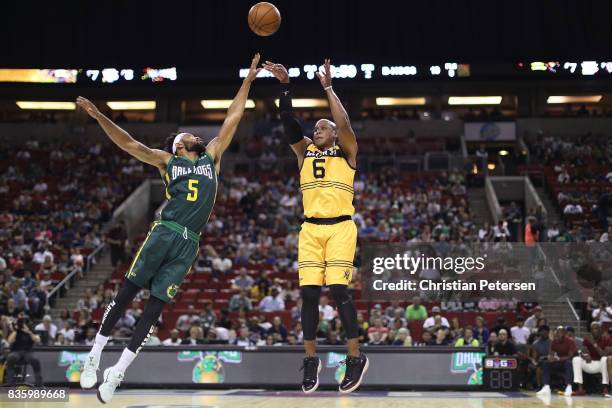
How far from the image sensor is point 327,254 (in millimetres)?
7836

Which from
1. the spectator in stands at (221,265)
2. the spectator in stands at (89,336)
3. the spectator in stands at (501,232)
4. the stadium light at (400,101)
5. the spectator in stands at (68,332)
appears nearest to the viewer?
the spectator in stands at (89,336)

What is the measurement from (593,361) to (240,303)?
8.23 m

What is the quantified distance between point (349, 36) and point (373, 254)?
14486mm

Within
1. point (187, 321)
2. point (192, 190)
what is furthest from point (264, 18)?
point (187, 321)

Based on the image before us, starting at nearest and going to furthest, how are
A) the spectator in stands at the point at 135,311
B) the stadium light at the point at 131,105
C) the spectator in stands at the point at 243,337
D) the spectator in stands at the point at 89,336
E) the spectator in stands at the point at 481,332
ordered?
the spectator in stands at the point at 481,332, the spectator in stands at the point at 243,337, the spectator in stands at the point at 89,336, the spectator in stands at the point at 135,311, the stadium light at the point at 131,105

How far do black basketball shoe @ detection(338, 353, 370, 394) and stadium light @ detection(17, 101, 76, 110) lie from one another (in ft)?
114

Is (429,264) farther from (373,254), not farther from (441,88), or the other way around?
(441,88)

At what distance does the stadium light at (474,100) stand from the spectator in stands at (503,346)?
75.0ft

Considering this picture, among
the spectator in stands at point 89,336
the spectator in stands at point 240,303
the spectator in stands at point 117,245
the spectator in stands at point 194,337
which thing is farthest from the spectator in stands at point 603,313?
the spectator in stands at point 117,245

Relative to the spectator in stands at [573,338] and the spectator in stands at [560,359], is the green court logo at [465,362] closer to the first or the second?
the spectator in stands at [560,359]

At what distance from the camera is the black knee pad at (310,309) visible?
7836 mm

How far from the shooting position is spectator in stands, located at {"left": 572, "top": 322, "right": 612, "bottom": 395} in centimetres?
1589

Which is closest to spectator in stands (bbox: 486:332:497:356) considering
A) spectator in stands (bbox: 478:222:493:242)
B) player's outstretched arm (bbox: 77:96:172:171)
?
spectator in stands (bbox: 478:222:493:242)

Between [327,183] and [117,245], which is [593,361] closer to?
[327,183]
